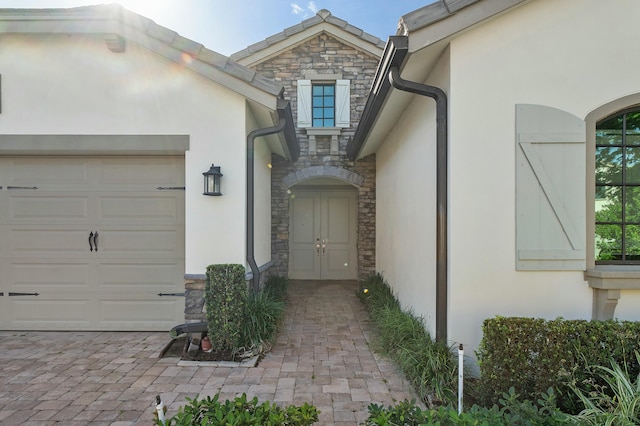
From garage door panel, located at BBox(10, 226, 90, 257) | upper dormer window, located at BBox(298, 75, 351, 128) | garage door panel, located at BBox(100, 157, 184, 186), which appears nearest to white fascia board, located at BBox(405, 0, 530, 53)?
garage door panel, located at BBox(100, 157, 184, 186)

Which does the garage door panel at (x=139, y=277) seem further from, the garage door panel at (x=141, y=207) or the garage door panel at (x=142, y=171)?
the garage door panel at (x=142, y=171)

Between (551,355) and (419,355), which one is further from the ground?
(551,355)

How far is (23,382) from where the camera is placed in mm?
3227

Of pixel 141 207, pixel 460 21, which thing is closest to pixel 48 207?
A: pixel 141 207

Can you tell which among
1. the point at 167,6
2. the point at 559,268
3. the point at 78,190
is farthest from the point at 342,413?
the point at 167,6

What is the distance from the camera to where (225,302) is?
3.76 meters

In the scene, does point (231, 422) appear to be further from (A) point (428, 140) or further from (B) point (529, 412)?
(A) point (428, 140)

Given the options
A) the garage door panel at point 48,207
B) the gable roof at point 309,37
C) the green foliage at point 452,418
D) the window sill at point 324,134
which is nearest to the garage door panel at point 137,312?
the garage door panel at point 48,207

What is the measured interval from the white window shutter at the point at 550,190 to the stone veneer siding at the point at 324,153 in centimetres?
490

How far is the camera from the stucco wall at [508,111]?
10.3ft

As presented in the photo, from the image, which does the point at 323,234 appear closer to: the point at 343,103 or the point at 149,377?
the point at 343,103

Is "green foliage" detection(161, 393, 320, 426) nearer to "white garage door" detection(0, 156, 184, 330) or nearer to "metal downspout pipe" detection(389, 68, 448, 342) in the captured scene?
"metal downspout pipe" detection(389, 68, 448, 342)

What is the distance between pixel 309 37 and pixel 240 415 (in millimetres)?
8391

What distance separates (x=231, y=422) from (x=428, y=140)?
3301mm
